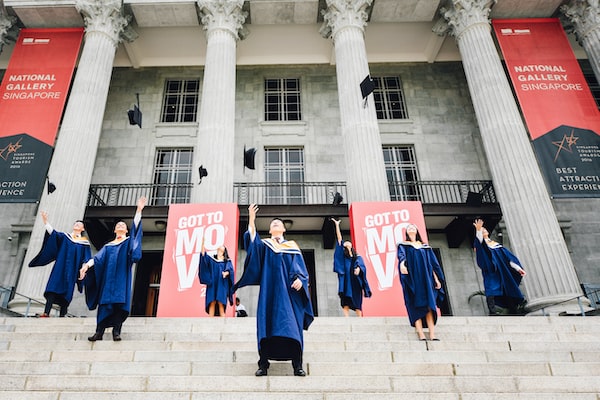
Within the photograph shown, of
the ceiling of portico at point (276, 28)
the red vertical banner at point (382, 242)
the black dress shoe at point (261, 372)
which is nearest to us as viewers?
the black dress shoe at point (261, 372)

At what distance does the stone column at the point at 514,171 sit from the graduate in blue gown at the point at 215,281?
7.25 m

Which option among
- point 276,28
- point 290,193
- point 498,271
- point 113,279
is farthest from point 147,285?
point 498,271

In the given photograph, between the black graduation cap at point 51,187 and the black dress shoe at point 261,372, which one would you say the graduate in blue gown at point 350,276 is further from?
the black graduation cap at point 51,187

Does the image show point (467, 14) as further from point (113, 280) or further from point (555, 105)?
point (113, 280)

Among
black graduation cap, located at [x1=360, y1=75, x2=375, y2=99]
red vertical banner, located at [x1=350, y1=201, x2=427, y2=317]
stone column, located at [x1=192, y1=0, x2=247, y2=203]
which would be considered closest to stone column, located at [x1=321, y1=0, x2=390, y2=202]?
black graduation cap, located at [x1=360, y1=75, x2=375, y2=99]

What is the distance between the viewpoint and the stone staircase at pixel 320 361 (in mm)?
3934

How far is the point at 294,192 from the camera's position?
15898mm

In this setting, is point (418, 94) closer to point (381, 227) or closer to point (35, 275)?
point (381, 227)

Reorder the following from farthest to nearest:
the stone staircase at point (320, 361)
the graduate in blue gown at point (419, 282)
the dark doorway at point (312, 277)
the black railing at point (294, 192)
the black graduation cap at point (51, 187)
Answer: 1. the black railing at point (294, 192)
2. the dark doorway at point (312, 277)
3. the black graduation cap at point (51, 187)
4. the graduate in blue gown at point (419, 282)
5. the stone staircase at point (320, 361)

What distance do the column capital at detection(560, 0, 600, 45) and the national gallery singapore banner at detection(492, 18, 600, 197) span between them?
836mm

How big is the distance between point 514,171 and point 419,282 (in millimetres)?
7316

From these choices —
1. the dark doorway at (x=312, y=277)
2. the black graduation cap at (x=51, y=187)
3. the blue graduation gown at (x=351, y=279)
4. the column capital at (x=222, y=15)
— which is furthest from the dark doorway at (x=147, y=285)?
the blue graduation gown at (x=351, y=279)

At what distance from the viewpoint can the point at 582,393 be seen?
12.6 ft

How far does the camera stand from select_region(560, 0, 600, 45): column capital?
559 inches
